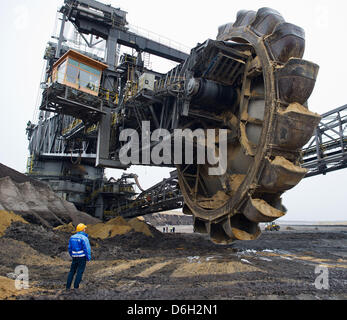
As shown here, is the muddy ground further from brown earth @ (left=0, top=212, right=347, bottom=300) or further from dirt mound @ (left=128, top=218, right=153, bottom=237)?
dirt mound @ (left=128, top=218, right=153, bottom=237)

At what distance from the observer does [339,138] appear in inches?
427

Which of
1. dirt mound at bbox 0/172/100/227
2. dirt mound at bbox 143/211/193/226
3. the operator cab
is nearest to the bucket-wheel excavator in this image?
the operator cab

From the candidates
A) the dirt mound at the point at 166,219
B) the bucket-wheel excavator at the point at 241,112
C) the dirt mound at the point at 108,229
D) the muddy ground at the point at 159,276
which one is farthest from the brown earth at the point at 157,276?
the dirt mound at the point at 166,219

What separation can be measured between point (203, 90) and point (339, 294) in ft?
17.0

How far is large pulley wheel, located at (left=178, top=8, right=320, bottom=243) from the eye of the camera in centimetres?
544

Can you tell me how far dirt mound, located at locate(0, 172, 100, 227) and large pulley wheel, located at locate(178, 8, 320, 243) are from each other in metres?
6.95

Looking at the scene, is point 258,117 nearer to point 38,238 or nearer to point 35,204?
point 38,238

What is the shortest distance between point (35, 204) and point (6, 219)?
2474 mm

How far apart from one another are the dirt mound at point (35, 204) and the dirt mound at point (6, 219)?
52 centimetres

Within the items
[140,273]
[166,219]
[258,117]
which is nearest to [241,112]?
[258,117]

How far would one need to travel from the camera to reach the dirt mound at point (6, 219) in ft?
27.2
